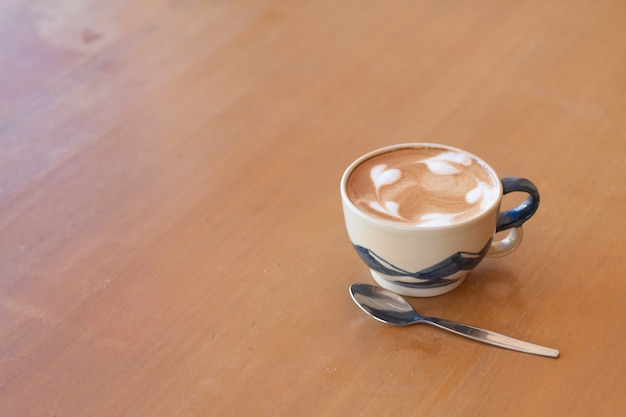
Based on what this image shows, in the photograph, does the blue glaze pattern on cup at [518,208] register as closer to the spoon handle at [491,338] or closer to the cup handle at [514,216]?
the cup handle at [514,216]

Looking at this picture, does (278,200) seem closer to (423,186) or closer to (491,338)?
(423,186)

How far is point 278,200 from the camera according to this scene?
92 centimetres

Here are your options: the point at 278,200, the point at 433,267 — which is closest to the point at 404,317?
the point at 433,267

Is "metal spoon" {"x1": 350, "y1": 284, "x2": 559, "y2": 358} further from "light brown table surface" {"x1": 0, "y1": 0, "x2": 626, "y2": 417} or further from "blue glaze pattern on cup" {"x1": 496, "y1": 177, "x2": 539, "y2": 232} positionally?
"blue glaze pattern on cup" {"x1": 496, "y1": 177, "x2": 539, "y2": 232}

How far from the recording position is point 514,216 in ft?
2.51

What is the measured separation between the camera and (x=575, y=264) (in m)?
0.80

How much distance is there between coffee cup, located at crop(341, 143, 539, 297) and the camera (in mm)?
703

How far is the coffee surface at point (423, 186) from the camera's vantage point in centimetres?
73

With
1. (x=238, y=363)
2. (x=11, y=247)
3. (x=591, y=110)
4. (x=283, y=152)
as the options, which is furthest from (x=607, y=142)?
(x=11, y=247)

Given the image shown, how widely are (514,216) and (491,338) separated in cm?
13

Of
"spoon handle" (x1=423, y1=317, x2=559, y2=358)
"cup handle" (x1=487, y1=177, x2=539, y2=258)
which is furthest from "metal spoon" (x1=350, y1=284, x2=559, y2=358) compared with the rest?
"cup handle" (x1=487, y1=177, x2=539, y2=258)

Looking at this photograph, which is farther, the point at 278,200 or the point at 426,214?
the point at 278,200

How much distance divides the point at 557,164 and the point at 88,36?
81 centimetres

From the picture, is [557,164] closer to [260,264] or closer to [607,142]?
[607,142]
